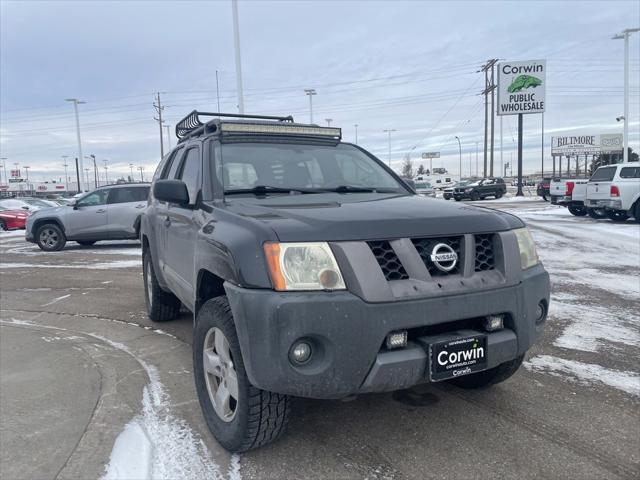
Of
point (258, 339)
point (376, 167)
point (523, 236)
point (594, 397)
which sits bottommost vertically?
point (594, 397)

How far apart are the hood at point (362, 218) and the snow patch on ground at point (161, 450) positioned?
1.34 meters

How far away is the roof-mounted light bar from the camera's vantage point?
154 inches

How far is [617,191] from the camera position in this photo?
1541 cm

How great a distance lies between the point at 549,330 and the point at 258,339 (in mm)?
3715

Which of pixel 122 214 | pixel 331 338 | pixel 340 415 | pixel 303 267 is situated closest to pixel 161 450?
pixel 340 415

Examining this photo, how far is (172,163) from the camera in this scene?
203 inches

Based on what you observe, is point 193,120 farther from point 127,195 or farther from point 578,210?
point 578,210

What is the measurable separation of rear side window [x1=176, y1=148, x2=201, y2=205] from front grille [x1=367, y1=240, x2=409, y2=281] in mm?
1790

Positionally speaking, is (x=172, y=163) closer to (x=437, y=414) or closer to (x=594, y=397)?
(x=437, y=414)

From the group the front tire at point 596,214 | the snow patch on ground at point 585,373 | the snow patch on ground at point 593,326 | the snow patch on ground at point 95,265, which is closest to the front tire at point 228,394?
the snow patch on ground at point 585,373

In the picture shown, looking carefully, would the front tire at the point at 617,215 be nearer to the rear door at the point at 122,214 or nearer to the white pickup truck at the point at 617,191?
the white pickup truck at the point at 617,191

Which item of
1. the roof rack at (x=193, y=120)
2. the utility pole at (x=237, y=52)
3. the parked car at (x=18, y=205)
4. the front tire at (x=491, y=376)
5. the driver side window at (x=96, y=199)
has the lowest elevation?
the front tire at (x=491, y=376)

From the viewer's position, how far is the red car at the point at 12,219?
20.0 metres

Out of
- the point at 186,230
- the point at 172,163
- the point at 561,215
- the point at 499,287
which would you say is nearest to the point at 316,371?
the point at 499,287
